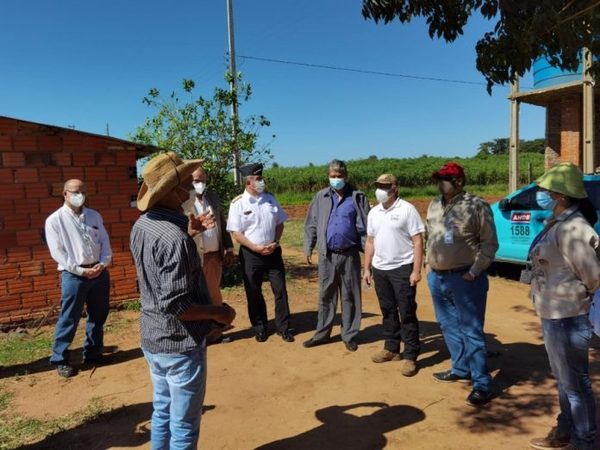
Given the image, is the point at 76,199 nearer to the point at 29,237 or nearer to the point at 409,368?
Result: the point at 29,237

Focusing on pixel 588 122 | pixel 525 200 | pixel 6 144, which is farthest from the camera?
pixel 588 122

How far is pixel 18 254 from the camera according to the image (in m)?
5.94

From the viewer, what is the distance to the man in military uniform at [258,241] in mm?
5117

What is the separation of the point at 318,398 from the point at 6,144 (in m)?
4.87

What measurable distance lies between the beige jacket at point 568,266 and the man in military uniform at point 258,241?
2.95 m

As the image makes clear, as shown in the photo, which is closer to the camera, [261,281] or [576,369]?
[576,369]

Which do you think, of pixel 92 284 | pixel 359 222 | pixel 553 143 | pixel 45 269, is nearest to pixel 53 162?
pixel 45 269

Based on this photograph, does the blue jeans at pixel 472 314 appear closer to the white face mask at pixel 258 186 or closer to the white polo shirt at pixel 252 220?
the white polo shirt at pixel 252 220

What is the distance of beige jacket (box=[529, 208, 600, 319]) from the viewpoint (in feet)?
8.52

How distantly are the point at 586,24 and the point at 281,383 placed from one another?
3565mm

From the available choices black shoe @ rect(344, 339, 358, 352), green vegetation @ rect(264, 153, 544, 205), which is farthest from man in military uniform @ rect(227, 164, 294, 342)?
green vegetation @ rect(264, 153, 544, 205)

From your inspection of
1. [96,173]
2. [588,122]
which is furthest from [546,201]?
[588,122]

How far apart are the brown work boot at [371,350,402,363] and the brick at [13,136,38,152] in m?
4.85

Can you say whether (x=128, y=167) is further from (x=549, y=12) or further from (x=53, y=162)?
(x=549, y=12)
